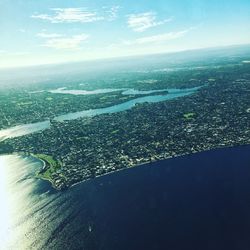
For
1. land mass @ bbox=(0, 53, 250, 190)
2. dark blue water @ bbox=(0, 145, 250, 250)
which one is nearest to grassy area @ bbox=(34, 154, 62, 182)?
land mass @ bbox=(0, 53, 250, 190)

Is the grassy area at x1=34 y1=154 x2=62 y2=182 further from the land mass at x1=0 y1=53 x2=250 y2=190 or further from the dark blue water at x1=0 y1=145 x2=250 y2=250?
the dark blue water at x1=0 y1=145 x2=250 y2=250

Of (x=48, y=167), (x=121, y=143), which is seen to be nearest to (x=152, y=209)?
(x=48, y=167)

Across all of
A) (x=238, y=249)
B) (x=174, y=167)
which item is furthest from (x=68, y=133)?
(x=238, y=249)

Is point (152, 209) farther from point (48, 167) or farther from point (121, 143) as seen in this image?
point (121, 143)

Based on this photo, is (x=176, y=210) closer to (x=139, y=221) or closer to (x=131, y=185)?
(x=139, y=221)

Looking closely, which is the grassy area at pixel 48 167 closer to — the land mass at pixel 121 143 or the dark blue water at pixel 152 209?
the land mass at pixel 121 143
